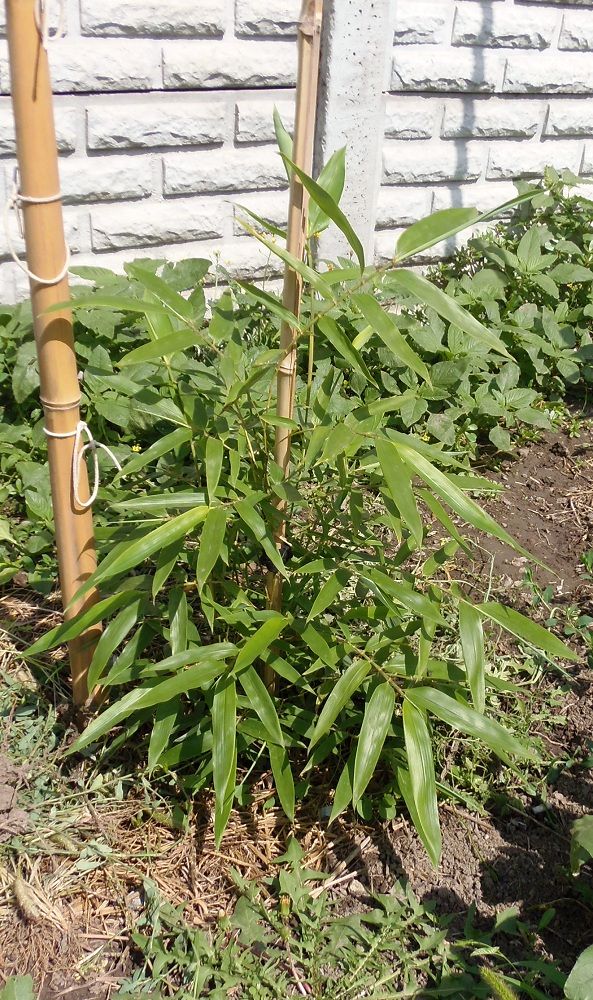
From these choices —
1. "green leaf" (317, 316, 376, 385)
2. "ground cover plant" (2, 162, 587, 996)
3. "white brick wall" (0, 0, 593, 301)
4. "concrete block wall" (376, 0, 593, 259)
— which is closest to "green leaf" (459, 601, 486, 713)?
"ground cover plant" (2, 162, 587, 996)

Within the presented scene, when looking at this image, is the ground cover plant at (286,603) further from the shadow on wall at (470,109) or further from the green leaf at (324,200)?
the shadow on wall at (470,109)

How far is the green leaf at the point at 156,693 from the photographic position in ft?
4.84

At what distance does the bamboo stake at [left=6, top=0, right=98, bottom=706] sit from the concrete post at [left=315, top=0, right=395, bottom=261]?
1915 mm

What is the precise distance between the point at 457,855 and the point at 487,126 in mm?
2901

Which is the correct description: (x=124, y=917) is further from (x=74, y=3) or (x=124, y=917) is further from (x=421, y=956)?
(x=74, y=3)

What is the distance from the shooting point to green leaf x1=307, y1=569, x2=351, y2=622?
4.91 feet

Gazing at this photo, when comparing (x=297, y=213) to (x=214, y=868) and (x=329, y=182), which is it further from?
(x=214, y=868)

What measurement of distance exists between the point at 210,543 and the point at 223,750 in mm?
336

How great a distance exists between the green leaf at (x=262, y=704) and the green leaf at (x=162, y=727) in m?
0.17

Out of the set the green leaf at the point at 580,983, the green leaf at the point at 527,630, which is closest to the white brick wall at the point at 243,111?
the green leaf at the point at 527,630

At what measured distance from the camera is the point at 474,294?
320 cm

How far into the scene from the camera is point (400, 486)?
1.34 meters

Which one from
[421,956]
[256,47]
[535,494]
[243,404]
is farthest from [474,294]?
[421,956]

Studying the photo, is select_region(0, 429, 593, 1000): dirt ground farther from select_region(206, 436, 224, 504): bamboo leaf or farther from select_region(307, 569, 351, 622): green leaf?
select_region(206, 436, 224, 504): bamboo leaf
